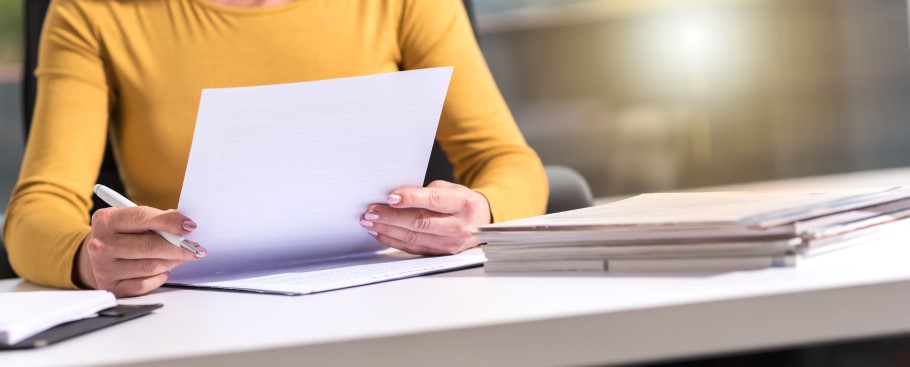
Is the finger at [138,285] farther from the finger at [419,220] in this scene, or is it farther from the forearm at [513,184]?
the forearm at [513,184]

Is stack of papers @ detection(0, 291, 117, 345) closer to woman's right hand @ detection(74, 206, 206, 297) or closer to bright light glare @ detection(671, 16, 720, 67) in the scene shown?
woman's right hand @ detection(74, 206, 206, 297)

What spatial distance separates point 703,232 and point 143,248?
48 centimetres

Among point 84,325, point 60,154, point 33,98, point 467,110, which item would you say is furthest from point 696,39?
point 84,325

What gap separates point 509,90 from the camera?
3.60m

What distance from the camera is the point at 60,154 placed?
50.3 inches

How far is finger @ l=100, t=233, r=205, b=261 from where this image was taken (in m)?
0.87

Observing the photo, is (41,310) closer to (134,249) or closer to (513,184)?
(134,249)

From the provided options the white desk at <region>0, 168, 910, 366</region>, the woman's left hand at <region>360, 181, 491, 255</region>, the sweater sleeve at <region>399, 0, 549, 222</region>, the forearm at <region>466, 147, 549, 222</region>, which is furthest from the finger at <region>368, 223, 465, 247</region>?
the white desk at <region>0, 168, 910, 366</region>

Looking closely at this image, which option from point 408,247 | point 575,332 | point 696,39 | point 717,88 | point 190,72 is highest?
point 696,39

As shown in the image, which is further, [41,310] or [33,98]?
[33,98]

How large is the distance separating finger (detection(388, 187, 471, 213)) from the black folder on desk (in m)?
0.26

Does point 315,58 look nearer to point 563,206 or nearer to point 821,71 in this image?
point 563,206

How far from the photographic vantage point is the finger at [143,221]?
0.85m

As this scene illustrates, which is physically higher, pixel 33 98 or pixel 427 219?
pixel 33 98
